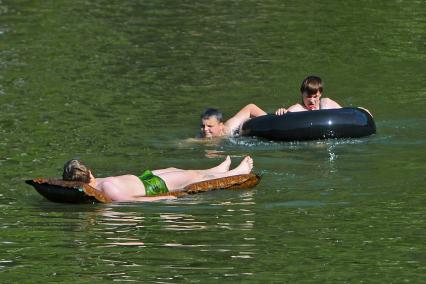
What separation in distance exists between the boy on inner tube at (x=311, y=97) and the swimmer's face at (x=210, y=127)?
0.83 metres

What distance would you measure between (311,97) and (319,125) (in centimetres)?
64

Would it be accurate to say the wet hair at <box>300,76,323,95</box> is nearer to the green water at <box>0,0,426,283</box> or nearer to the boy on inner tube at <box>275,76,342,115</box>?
the boy on inner tube at <box>275,76,342,115</box>

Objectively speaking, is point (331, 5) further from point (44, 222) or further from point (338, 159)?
point (44, 222)

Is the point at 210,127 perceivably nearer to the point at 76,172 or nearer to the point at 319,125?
the point at 319,125

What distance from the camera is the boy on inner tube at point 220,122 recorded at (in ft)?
54.9

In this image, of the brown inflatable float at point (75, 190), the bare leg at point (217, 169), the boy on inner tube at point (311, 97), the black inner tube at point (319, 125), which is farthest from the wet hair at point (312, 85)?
the brown inflatable float at point (75, 190)

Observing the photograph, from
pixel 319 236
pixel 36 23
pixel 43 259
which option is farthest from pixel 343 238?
pixel 36 23

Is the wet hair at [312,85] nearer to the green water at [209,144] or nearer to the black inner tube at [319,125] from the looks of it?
the black inner tube at [319,125]

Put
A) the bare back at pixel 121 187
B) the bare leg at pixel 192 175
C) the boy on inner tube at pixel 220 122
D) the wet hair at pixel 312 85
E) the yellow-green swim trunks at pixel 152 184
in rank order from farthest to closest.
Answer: the boy on inner tube at pixel 220 122
the wet hair at pixel 312 85
the bare leg at pixel 192 175
the yellow-green swim trunks at pixel 152 184
the bare back at pixel 121 187

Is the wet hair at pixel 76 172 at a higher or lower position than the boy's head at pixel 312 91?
lower

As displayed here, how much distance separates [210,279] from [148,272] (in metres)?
0.62

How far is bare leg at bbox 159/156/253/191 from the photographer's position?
551 inches

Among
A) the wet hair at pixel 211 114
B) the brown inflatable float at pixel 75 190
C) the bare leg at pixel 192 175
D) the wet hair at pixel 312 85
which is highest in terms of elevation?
the wet hair at pixel 312 85

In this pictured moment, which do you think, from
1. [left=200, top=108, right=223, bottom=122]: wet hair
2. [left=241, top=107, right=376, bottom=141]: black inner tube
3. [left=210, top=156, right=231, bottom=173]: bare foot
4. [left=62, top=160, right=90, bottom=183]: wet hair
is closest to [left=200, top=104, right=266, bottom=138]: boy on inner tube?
[left=200, top=108, right=223, bottom=122]: wet hair
